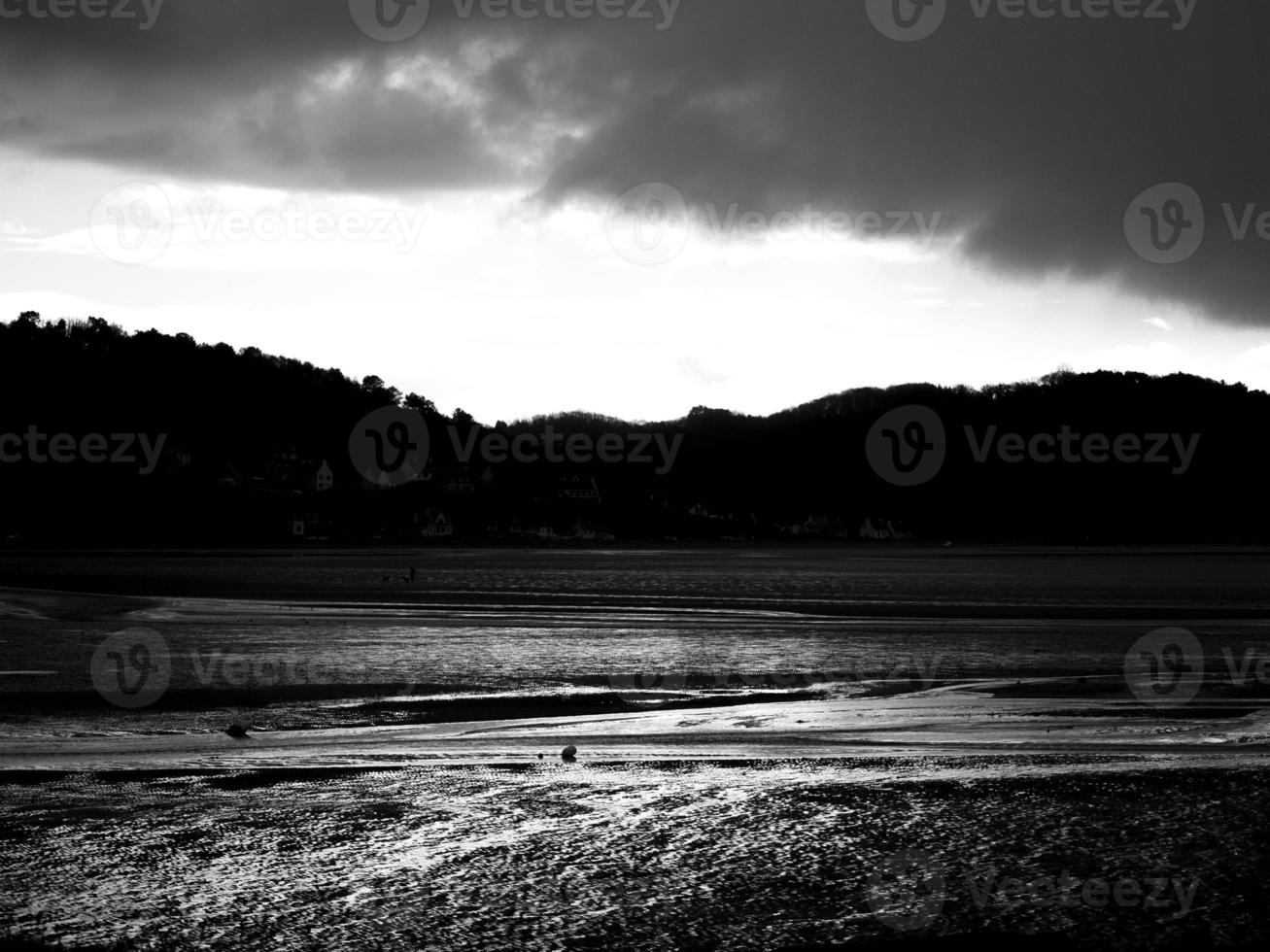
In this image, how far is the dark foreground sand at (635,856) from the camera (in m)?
8.66

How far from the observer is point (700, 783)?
44.4 feet

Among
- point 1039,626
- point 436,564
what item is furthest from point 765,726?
point 436,564

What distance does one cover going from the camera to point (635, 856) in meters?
10.4

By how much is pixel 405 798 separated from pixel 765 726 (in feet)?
23.1

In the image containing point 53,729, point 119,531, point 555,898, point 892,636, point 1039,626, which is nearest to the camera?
point 555,898

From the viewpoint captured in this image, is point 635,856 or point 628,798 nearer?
point 635,856

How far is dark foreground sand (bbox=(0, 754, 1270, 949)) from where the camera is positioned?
8.66m

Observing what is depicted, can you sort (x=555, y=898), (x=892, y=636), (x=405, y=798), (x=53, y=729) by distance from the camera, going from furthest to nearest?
(x=892, y=636)
(x=53, y=729)
(x=405, y=798)
(x=555, y=898)

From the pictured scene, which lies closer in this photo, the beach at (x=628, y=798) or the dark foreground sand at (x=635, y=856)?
the dark foreground sand at (x=635, y=856)

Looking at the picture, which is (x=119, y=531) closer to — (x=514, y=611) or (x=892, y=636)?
(x=514, y=611)

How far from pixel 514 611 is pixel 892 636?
1636 cm

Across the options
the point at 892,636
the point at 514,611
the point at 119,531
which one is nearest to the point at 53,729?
the point at 892,636

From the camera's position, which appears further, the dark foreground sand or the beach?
the beach

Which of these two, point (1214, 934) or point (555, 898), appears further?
point (555, 898)
